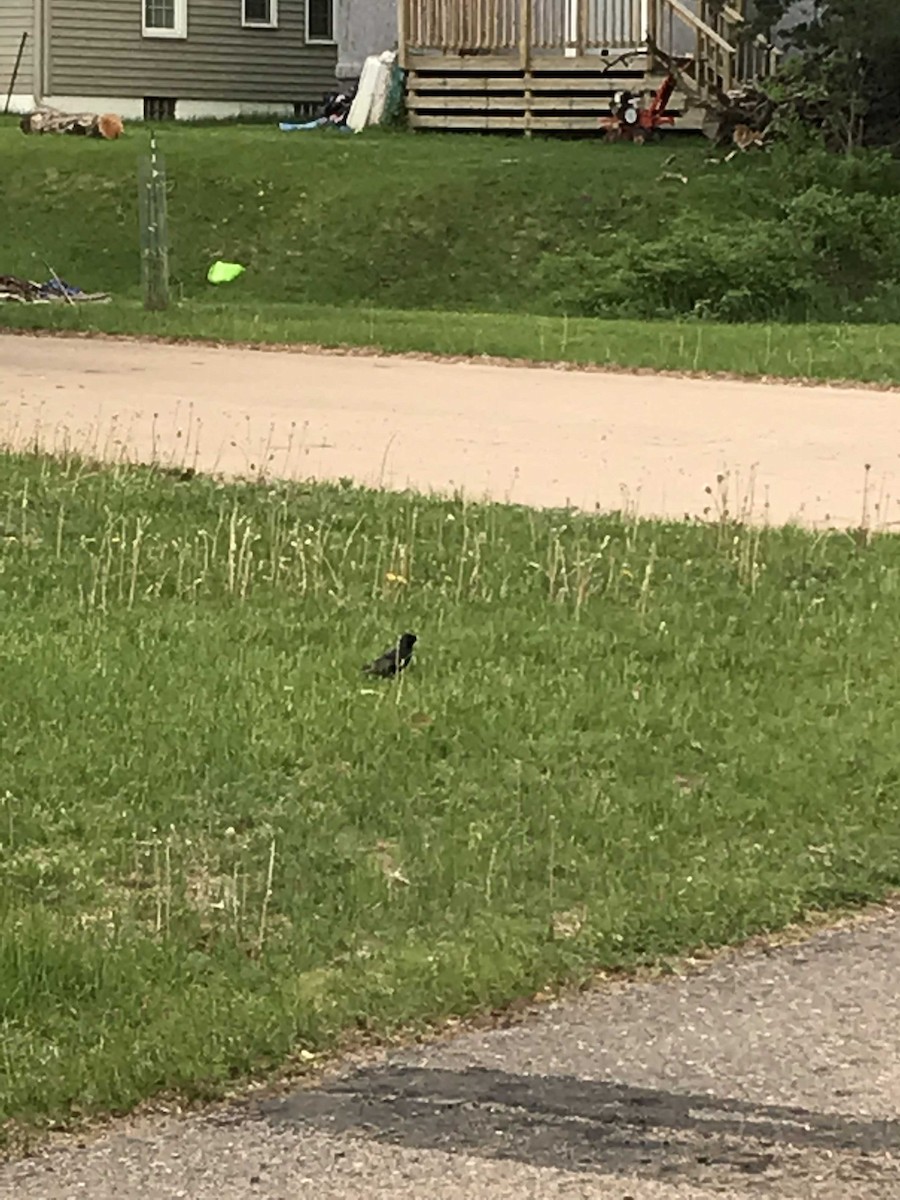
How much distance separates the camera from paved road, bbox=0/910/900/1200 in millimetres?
4289

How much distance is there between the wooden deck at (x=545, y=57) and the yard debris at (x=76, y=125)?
3.83 m

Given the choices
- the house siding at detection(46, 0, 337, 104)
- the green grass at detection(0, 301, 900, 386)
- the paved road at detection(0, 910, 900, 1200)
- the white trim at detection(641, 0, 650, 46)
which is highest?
the white trim at detection(641, 0, 650, 46)

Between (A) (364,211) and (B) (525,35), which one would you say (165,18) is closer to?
(B) (525,35)

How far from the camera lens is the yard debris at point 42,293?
883 inches

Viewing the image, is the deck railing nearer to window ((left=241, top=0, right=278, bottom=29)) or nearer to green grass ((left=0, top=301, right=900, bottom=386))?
window ((left=241, top=0, right=278, bottom=29))

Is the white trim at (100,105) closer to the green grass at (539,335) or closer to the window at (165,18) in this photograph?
the window at (165,18)

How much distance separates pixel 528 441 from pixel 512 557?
379 centimetres

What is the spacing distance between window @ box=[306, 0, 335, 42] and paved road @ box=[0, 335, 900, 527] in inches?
865

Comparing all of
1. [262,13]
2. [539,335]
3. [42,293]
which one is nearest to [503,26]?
[262,13]

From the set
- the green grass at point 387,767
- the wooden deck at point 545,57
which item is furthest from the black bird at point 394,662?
the wooden deck at point 545,57

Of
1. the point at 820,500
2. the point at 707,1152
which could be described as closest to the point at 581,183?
the point at 820,500

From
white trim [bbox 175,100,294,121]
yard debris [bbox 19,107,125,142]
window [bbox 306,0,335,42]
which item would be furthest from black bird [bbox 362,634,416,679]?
window [bbox 306,0,335,42]

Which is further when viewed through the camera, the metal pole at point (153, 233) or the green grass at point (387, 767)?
the metal pole at point (153, 233)

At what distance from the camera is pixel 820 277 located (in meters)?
23.1
